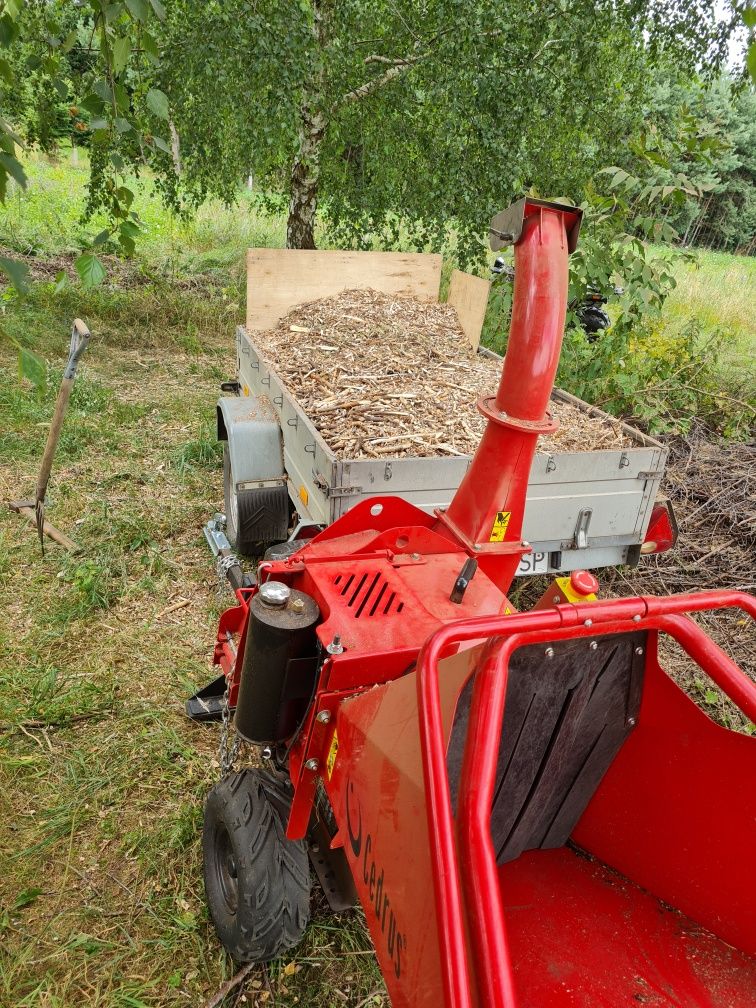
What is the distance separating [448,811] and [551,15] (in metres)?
6.04

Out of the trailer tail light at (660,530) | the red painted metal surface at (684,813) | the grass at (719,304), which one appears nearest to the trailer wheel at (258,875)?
the red painted metal surface at (684,813)

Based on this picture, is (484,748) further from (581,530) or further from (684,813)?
(581,530)

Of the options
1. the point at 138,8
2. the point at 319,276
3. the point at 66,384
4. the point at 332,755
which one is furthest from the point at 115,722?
the point at 319,276

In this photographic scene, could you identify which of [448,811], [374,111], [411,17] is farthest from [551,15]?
[448,811]

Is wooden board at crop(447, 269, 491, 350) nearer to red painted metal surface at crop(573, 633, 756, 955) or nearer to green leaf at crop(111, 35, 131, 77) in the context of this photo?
red painted metal surface at crop(573, 633, 756, 955)

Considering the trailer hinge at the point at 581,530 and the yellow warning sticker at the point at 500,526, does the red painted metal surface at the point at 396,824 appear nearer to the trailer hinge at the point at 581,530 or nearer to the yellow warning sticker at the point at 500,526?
the yellow warning sticker at the point at 500,526

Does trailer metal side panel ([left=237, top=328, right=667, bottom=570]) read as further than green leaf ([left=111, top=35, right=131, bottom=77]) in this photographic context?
Yes

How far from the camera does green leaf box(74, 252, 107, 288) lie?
1.46 metres

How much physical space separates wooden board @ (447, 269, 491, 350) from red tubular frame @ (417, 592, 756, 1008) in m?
4.19

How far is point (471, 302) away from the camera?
5.52 m

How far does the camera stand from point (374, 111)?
6766mm

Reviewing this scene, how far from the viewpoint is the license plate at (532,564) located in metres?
3.33

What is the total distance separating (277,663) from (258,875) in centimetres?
67

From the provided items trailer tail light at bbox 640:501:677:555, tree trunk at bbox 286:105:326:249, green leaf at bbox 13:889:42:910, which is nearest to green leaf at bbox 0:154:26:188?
green leaf at bbox 13:889:42:910
